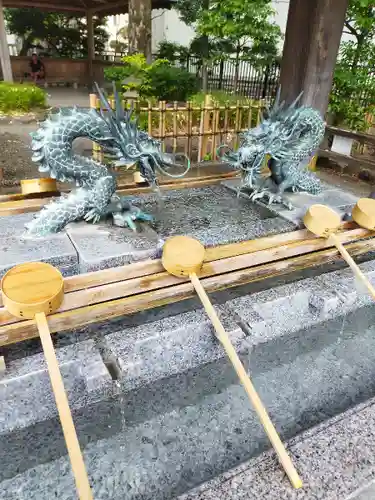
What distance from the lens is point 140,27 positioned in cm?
1221

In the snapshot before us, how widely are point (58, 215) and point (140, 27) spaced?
Answer: 11.2 m

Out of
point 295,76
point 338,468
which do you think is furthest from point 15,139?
point 338,468

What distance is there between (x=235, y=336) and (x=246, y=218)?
156 centimetres

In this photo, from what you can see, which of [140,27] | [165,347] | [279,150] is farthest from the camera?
[140,27]

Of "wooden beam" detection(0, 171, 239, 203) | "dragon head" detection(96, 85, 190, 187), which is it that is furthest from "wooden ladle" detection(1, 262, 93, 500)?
"wooden beam" detection(0, 171, 239, 203)

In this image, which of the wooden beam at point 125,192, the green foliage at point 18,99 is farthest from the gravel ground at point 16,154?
the wooden beam at point 125,192

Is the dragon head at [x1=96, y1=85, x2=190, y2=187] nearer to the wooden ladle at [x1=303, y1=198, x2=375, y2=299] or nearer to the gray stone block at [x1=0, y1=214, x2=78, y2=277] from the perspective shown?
the gray stone block at [x1=0, y1=214, x2=78, y2=277]

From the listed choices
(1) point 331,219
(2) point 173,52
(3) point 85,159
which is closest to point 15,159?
(3) point 85,159

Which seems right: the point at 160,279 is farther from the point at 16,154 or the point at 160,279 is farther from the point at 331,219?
the point at 16,154

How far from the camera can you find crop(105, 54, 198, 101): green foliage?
11.2m

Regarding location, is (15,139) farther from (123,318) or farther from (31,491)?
(31,491)

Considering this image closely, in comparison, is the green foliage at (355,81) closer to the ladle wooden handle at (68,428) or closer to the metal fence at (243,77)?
the metal fence at (243,77)

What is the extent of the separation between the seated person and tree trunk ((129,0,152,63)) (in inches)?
282

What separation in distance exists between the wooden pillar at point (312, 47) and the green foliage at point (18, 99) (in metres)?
8.20
